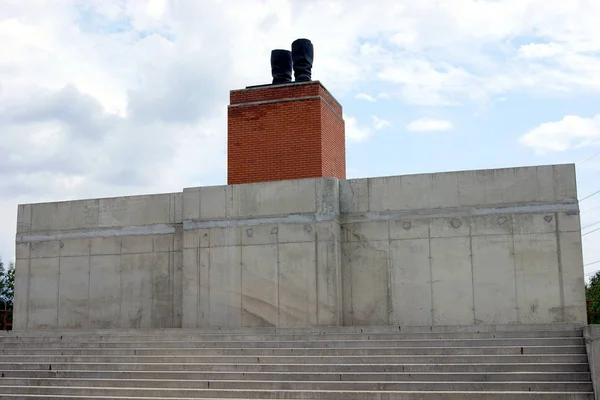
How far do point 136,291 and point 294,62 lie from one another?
26.1ft

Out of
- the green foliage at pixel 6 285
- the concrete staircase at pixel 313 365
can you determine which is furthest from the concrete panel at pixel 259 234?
the green foliage at pixel 6 285

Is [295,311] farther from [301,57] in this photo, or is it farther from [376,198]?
[301,57]

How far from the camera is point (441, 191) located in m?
18.2

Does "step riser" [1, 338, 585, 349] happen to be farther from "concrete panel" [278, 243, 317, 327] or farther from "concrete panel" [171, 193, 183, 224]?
"concrete panel" [171, 193, 183, 224]

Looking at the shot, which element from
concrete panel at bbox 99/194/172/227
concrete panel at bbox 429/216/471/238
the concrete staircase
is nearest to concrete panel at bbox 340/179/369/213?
concrete panel at bbox 429/216/471/238

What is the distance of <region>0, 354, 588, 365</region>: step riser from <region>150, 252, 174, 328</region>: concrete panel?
493cm

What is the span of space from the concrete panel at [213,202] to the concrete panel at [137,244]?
1.95 meters

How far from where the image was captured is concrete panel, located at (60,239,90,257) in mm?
20938

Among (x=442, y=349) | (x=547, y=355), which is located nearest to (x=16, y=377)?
(x=442, y=349)

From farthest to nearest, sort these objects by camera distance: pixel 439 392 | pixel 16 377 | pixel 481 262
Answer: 1. pixel 481 262
2. pixel 16 377
3. pixel 439 392

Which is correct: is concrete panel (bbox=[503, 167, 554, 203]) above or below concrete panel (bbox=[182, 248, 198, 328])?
above

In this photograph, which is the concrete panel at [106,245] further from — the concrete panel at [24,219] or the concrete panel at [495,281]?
the concrete panel at [495,281]

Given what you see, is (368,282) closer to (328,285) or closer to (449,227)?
(328,285)

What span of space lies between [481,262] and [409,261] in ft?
5.69
